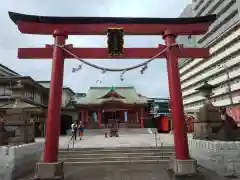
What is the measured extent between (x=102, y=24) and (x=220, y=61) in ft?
161

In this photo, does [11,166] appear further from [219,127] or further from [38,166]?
[219,127]

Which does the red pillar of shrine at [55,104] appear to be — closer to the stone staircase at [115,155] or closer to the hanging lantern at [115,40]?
the hanging lantern at [115,40]

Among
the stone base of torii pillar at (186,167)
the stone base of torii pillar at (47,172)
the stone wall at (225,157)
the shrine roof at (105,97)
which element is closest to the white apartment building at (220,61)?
the shrine roof at (105,97)

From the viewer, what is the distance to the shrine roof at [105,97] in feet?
98.4

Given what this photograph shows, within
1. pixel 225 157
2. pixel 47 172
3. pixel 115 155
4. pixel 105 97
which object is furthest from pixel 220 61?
pixel 47 172

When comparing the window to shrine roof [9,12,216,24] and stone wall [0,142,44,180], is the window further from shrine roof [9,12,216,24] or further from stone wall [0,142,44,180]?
shrine roof [9,12,216,24]

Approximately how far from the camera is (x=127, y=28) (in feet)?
27.9

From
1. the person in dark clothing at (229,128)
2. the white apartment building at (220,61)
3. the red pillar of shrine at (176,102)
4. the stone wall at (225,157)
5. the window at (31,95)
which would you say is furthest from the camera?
the white apartment building at (220,61)

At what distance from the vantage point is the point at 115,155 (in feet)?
39.8

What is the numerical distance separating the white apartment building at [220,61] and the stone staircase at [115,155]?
27889 millimetres

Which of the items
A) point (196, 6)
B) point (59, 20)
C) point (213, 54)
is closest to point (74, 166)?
point (59, 20)

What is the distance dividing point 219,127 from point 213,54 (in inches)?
1920

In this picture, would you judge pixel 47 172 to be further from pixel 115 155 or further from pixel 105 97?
pixel 105 97

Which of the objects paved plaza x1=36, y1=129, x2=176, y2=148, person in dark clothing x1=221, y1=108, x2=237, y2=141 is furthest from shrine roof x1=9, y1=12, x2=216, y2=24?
paved plaza x1=36, y1=129, x2=176, y2=148
